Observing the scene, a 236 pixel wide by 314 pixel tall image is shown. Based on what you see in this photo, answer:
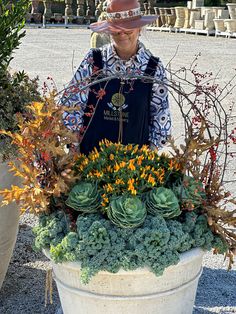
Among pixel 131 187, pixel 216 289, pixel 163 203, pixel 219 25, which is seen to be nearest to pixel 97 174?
pixel 131 187

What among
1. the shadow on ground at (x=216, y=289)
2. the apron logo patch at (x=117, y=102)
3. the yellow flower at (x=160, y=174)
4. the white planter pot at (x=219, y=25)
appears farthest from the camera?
the white planter pot at (x=219, y=25)

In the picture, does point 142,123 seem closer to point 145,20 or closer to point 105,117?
point 105,117

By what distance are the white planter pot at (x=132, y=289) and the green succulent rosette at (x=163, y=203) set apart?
0.54 feet

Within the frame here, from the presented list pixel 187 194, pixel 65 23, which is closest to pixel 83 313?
pixel 187 194

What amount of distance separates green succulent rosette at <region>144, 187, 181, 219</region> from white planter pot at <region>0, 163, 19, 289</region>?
0.88 metres

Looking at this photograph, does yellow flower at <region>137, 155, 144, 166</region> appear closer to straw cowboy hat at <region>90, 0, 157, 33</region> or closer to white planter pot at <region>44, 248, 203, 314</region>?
white planter pot at <region>44, 248, 203, 314</region>

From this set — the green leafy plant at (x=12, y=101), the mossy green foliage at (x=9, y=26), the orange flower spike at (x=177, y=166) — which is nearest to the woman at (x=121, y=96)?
the green leafy plant at (x=12, y=101)

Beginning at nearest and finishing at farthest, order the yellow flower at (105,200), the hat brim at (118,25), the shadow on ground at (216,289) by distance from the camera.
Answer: the yellow flower at (105,200) → the hat brim at (118,25) → the shadow on ground at (216,289)

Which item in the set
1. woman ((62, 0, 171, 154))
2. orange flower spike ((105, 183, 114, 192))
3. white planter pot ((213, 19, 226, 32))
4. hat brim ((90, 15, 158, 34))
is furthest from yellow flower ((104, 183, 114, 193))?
white planter pot ((213, 19, 226, 32))

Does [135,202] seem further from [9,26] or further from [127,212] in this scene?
[9,26]

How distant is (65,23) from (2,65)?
27.5 meters

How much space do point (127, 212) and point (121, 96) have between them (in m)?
0.90

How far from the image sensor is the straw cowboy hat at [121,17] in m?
2.83

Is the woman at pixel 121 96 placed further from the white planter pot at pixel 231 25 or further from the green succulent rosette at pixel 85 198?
the white planter pot at pixel 231 25
